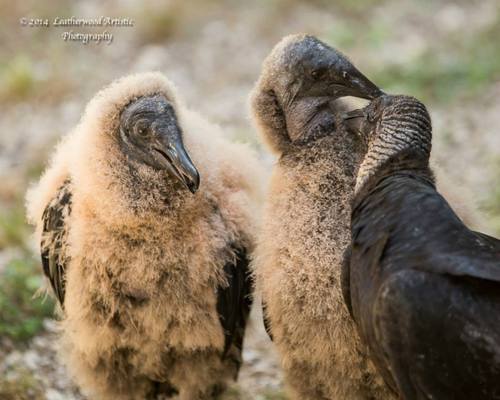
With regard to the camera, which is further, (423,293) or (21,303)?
(21,303)

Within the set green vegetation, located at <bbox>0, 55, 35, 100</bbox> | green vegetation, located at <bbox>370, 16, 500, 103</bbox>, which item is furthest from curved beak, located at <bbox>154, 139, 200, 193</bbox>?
green vegetation, located at <bbox>0, 55, 35, 100</bbox>

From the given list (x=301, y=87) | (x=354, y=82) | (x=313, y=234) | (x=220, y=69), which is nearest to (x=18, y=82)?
(x=220, y=69)

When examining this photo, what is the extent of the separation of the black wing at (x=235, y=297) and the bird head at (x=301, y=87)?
0.65 meters

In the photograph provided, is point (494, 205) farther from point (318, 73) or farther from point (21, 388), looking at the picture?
point (21, 388)

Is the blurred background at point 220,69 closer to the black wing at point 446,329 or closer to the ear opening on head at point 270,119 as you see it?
the ear opening on head at point 270,119

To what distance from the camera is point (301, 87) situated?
445 centimetres

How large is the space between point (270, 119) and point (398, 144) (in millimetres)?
906

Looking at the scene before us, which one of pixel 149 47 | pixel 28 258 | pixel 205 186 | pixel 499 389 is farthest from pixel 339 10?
pixel 499 389

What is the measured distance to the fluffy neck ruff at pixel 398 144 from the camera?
3.86 m

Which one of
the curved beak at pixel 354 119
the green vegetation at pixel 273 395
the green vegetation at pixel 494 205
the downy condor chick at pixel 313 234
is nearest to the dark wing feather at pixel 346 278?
the downy condor chick at pixel 313 234

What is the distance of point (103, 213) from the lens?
14.3 feet

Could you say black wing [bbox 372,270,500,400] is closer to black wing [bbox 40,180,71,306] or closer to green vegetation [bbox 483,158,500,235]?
black wing [bbox 40,180,71,306]

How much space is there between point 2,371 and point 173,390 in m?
1.11

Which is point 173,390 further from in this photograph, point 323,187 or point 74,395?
point 323,187
